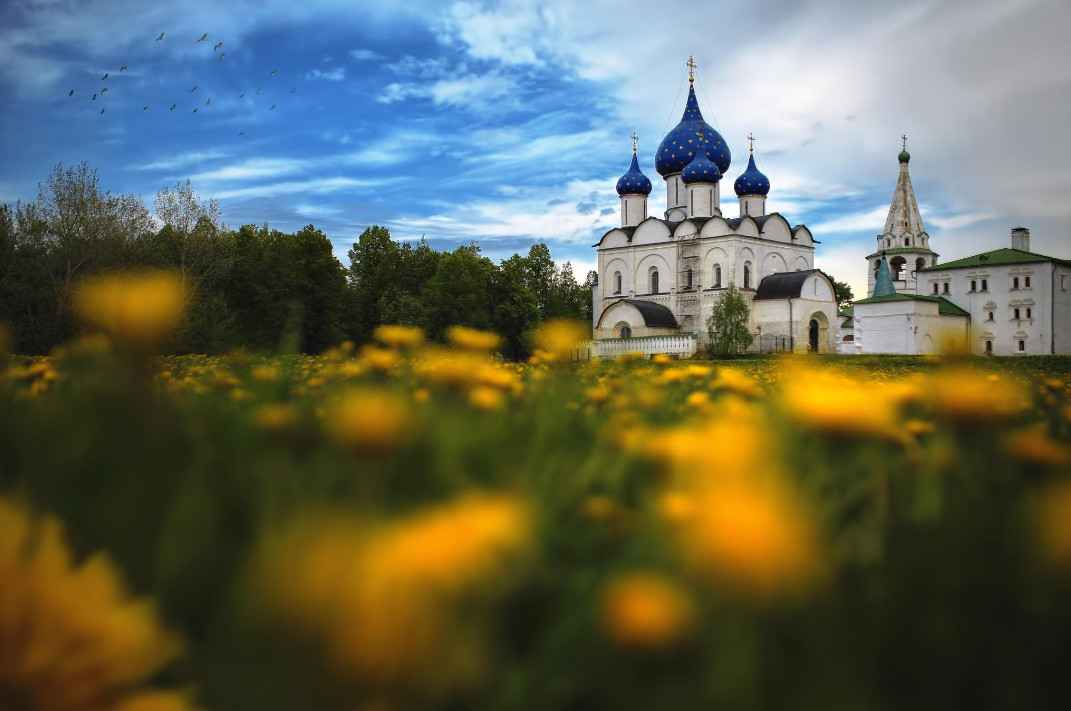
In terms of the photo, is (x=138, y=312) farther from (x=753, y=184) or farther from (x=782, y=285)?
(x=753, y=184)

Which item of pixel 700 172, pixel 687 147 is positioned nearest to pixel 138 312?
pixel 700 172

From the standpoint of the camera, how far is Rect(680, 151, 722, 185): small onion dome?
39.9 meters

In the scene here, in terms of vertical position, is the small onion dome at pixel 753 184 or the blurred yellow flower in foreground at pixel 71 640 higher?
the small onion dome at pixel 753 184

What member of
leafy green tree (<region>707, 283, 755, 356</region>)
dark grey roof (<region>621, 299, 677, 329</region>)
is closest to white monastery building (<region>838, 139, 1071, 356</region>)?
leafy green tree (<region>707, 283, 755, 356</region>)

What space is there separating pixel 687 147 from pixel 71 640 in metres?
44.5

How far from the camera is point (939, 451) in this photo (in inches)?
39.9

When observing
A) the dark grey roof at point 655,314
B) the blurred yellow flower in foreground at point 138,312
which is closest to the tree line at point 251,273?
the dark grey roof at point 655,314

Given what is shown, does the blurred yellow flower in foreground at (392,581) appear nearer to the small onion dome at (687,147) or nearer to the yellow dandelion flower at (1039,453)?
the yellow dandelion flower at (1039,453)

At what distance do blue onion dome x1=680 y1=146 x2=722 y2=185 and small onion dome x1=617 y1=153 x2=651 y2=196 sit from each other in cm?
Answer: 432

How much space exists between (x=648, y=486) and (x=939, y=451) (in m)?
0.43

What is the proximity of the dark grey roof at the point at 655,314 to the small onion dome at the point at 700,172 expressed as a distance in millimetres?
7516

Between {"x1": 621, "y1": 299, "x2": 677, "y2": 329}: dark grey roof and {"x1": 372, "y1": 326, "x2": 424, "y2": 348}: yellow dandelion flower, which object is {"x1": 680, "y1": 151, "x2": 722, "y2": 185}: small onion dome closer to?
{"x1": 621, "y1": 299, "x2": 677, "y2": 329}: dark grey roof

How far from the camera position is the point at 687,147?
138 ft

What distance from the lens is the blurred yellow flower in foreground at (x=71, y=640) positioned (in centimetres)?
53
